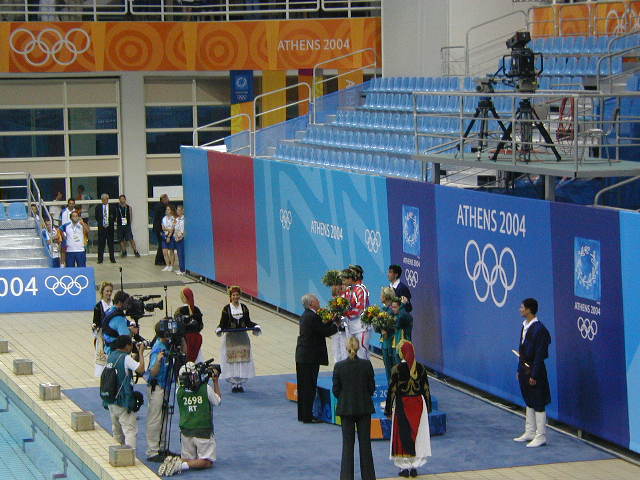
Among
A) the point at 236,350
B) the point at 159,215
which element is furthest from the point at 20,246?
the point at 236,350

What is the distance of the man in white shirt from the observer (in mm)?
25938

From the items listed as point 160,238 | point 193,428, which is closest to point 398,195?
point 193,428

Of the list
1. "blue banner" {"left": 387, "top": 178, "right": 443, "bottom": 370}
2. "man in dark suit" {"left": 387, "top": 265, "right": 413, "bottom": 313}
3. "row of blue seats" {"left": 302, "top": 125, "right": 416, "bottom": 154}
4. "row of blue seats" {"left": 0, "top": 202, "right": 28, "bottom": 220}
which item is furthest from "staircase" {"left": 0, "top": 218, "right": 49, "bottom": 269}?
"man in dark suit" {"left": 387, "top": 265, "right": 413, "bottom": 313}

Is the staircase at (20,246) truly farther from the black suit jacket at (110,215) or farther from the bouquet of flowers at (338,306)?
the bouquet of flowers at (338,306)

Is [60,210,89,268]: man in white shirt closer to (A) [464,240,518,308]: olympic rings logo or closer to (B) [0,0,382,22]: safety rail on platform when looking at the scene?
(B) [0,0,382,22]: safety rail on platform

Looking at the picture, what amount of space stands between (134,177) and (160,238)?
3.24 metres

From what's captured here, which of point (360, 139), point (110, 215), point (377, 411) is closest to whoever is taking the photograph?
point (377, 411)

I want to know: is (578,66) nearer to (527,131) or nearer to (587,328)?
(527,131)

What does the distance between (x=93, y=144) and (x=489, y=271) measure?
1791 centimetres

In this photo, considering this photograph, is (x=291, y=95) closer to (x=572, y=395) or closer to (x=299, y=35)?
(x=299, y=35)

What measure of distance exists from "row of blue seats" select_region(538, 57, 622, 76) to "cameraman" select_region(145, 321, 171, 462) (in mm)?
10277

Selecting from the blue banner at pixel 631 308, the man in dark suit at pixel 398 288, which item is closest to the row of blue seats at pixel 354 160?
the man in dark suit at pixel 398 288

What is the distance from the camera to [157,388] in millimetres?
13148

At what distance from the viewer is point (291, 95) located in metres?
33.8
